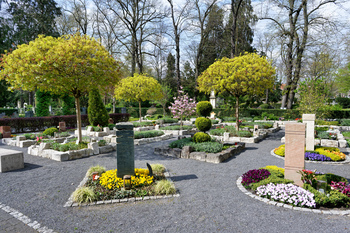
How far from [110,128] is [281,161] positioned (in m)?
10.9

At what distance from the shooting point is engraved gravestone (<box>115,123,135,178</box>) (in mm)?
5309

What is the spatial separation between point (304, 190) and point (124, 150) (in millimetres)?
4252

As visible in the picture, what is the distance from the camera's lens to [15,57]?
7406 millimetres

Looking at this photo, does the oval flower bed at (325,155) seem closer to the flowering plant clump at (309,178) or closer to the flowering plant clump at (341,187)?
Answer: the flowering plant clump at (341,187)

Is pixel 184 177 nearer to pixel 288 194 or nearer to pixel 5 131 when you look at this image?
pixel 288 194

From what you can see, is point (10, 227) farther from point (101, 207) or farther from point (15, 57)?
point (15, 57)

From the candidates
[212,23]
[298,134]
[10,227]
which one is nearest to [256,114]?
[212,23]

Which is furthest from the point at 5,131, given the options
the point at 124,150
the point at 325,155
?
the point at 325,155

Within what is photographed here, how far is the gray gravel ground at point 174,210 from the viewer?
3.49 m

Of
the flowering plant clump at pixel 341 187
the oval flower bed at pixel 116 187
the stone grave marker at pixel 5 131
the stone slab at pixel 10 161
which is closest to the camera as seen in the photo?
the flowering plant clump at pixel 341 187

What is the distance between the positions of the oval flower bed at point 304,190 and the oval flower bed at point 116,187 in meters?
2.05

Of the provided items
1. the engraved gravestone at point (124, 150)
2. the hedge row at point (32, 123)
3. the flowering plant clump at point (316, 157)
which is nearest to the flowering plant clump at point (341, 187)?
the flowering plant clump at point (316, 157)

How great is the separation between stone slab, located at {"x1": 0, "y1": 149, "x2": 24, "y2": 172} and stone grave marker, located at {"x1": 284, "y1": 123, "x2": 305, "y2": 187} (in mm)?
8267

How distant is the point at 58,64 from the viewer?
7.23 metres
